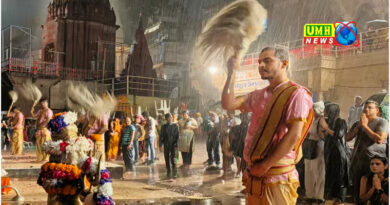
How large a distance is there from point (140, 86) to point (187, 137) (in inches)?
47.8

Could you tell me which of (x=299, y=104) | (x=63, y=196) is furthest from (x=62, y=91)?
(x=299, y=104)

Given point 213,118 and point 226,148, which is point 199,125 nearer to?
point 213,118

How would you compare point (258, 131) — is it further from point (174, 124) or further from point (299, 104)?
point (174, 124)

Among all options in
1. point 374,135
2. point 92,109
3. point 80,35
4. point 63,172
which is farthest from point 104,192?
point 80,35

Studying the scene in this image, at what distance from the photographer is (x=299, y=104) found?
9.83 feet

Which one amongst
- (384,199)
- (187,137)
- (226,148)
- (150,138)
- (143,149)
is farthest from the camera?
(143,149)

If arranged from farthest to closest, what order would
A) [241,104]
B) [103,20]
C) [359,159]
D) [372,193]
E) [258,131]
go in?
[103,20], [359,159], [372,193], [241,104], [258,131]

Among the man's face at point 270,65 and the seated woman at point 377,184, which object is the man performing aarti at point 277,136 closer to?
the man's face at point 270,65

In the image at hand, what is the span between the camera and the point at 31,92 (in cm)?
788

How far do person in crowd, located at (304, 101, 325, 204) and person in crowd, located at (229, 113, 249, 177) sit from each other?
4.47 feet

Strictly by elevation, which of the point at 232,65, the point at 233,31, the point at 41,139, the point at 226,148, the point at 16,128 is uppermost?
the point at 233,31

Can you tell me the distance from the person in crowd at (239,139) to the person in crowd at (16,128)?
3581 millimetres

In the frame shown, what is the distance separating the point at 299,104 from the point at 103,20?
19.6ft

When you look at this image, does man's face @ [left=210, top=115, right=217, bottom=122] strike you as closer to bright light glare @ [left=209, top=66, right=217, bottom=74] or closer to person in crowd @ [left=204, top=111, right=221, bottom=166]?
person in crowd @ [left=204, top=111, right=221, bottom=166]
